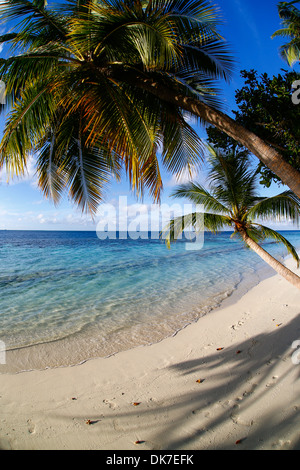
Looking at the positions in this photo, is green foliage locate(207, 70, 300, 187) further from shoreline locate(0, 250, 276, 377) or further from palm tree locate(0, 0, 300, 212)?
shoreline locate(0, 250, 276, 377)

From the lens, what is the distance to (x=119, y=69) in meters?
3.61

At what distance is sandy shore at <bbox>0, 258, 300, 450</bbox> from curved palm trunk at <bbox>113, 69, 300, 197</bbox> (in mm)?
2823

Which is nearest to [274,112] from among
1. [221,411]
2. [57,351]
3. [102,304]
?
[221,411]

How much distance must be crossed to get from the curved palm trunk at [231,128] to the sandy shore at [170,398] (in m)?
2.82

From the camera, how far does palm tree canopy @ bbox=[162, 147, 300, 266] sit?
5898 mm

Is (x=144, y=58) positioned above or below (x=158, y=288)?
above

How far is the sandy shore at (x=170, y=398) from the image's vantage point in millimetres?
3084

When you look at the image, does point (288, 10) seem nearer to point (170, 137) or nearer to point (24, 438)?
point (170, 137)

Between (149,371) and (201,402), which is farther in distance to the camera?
(149,371)

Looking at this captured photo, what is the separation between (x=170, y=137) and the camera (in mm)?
4098

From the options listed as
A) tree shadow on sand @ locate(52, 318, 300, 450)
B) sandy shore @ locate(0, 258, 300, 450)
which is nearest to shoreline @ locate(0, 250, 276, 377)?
sandy shore @ locate(0, 258, 300, 450)

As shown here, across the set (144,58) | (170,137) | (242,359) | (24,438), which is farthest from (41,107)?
(242,359)

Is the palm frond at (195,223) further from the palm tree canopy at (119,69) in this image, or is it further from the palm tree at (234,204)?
the palm tree canopy at (119,69)

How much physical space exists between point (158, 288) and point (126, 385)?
732 cm
